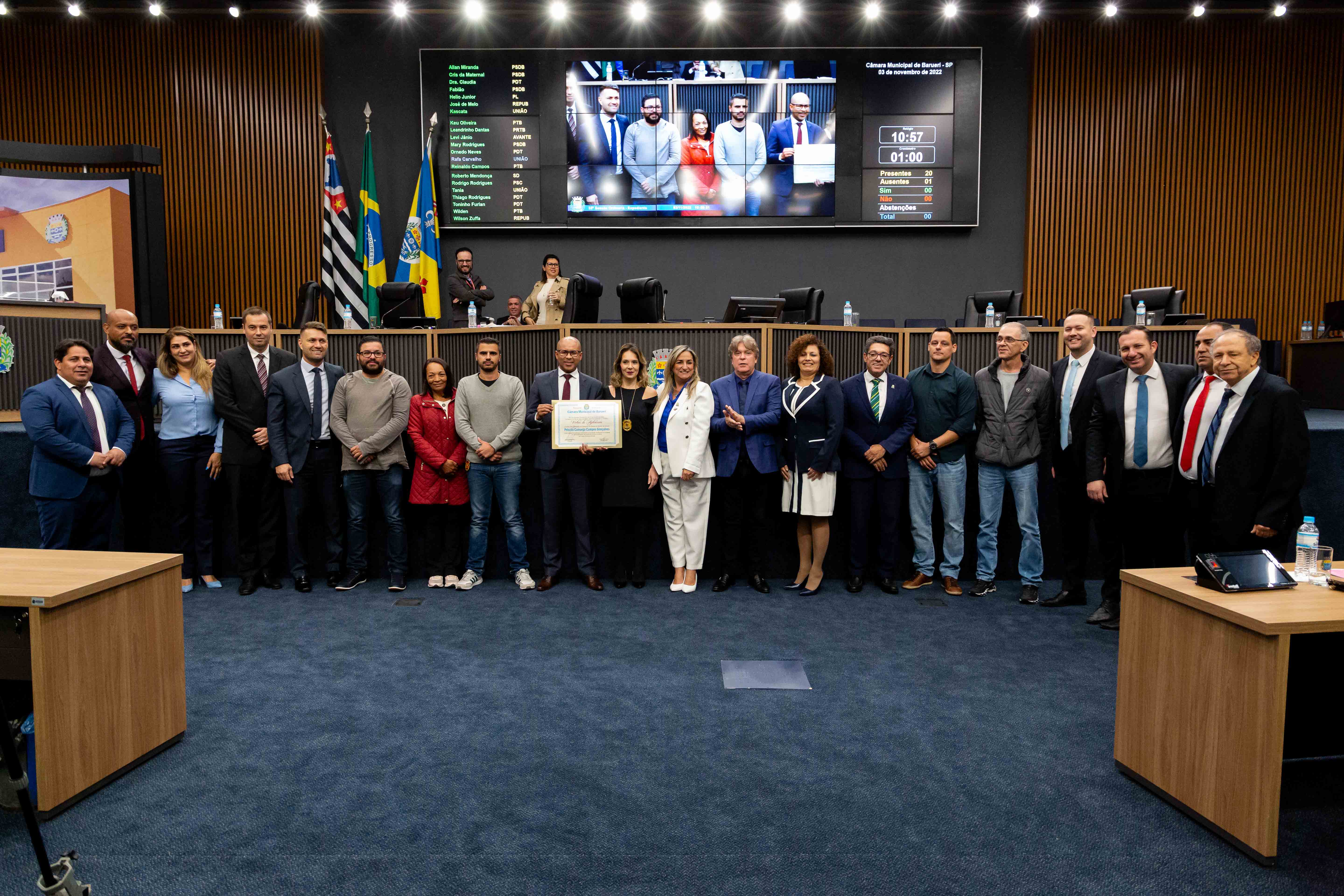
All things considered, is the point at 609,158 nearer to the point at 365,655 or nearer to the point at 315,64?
the point at 315,64

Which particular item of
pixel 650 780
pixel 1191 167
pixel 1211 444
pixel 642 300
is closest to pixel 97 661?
pixel 650 780

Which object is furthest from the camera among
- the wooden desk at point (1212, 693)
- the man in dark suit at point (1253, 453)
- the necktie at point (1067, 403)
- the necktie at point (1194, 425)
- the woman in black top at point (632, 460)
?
the woman in black top at point (632, 460)

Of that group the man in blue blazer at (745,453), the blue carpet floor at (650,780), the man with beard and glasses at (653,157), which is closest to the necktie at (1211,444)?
the blue carpet floor at (650,780)

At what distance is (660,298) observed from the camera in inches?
214

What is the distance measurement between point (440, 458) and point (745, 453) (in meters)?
1.93

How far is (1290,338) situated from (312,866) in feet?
34.1

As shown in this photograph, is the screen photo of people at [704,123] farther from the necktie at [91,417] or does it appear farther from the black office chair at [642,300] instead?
the necktie at [91,417]

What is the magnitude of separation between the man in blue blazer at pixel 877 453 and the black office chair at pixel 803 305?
2.50 feet

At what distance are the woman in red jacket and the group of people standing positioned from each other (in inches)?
0.5

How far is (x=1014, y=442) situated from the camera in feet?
14.7

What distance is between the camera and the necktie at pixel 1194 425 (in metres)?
3.50

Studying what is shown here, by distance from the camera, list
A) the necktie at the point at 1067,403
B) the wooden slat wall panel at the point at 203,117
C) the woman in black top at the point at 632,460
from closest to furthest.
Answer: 1. the necktie at the point at 1067,403
2. the woman in black top at the point at 632,460
3. the wooden slat wall panel at the point at 203,117

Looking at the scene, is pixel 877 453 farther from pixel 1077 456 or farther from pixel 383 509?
pixel 383 509

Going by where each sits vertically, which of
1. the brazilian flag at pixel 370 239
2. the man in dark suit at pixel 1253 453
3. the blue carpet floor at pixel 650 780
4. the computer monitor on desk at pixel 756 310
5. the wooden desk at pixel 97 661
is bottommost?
the blue carpet floor at pixel 650 780
